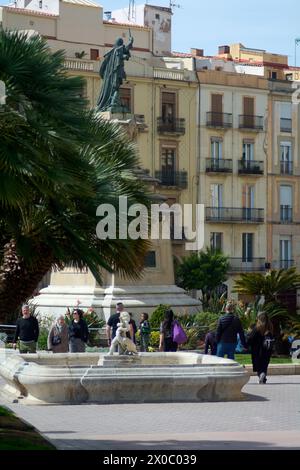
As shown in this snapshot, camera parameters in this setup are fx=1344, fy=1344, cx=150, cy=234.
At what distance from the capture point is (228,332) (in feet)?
72.0

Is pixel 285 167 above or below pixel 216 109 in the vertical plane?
below

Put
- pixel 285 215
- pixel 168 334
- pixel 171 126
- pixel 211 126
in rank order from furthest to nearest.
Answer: pixel 285 215 → pixel 211 126 → pixel 171 126 → pixel 168 334

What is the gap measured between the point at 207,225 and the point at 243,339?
4120 centimetres

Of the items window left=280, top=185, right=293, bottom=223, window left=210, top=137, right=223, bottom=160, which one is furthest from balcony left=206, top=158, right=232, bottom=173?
window left=280, top=185, right=293, bottom=223

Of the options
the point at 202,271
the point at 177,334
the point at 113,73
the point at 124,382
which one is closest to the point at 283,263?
the point at 202,271

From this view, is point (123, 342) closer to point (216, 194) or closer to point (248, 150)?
point (216, 194)

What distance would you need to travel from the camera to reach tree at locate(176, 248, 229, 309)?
57.1 meters

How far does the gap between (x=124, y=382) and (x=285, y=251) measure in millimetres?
48570

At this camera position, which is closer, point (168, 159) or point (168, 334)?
point (168, 334)

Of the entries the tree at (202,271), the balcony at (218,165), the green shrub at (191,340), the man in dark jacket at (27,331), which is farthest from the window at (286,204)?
the man in dark jacket at (27,331)

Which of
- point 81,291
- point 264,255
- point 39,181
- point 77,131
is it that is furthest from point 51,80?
point 264,255

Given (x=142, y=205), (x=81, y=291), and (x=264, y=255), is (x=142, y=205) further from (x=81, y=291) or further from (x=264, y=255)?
(x=264, y=255)

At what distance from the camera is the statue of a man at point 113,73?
3234cm

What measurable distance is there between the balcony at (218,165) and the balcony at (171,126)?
2.20 meters
